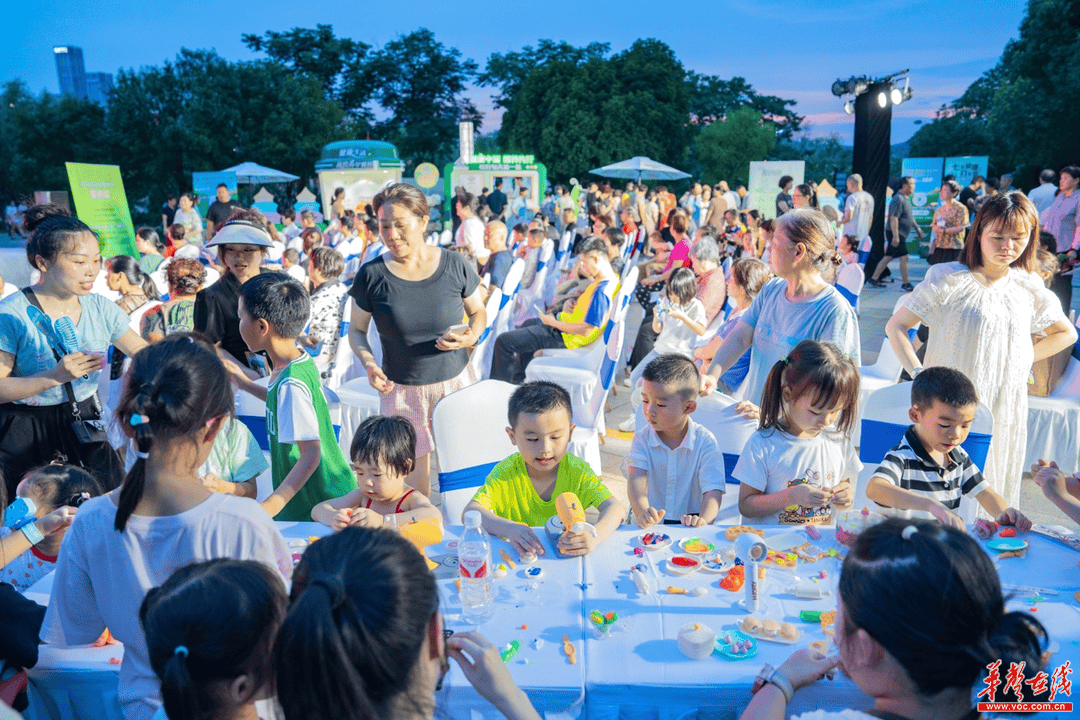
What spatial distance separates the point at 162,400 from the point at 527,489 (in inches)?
51.0

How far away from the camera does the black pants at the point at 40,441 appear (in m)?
2.82

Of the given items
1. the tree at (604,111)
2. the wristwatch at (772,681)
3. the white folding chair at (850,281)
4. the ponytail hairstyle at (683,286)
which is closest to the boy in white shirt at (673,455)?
the wristwatch at (772,681)

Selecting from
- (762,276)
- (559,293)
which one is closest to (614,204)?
(559,293)

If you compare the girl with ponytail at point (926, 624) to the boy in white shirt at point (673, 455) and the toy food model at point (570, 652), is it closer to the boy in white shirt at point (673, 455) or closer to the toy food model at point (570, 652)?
→ the toy food model at point (570, 652)

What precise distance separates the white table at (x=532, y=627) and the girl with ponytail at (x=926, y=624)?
1.97 feet

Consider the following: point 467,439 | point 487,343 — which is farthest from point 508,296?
point 467,439

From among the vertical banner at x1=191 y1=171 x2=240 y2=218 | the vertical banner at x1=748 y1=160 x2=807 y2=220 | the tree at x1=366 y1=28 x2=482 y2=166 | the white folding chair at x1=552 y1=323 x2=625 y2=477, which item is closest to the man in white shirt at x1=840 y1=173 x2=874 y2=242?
the vertical banner at x1=748 y1=160 x2=807 y2=220

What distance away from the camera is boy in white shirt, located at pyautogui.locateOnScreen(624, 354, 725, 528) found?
8.34 feet

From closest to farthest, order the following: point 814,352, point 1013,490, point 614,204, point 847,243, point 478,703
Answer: point 478,703, point 814,352, point 1013,490, point 847,243, point 614,204

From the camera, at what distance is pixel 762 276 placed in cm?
466

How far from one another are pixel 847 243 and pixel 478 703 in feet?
27.3

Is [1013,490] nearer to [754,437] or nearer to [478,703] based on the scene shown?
[754,437]

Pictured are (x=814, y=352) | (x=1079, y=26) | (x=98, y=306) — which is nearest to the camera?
(x=814, y=352)

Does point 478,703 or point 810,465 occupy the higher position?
point 810,465
